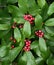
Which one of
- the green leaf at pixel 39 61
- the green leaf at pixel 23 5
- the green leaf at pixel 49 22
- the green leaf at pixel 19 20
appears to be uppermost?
the green leaf at pixel 23 5

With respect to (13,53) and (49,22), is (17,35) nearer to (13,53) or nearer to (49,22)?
(13,53)

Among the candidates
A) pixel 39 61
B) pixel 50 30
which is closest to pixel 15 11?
pixel 50 30

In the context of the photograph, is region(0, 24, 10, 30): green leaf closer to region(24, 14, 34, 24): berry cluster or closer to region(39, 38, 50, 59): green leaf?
region(24, 14, 34, 24): berry cluster

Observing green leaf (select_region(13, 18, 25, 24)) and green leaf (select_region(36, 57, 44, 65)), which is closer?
green leaf (select_region(13, 18, 25, 24))

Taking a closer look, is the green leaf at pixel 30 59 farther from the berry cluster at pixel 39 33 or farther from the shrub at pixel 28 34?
the berry cluster at pixel 39 33

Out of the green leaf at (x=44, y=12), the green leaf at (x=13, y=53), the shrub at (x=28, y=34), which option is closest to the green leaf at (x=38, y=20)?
the shrub at (x=28, y=34)

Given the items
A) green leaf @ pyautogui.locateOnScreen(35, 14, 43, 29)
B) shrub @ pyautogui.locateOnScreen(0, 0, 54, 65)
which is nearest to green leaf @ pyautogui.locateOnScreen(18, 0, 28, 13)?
shrub @ pyautogui.locateOnScreen(0, 0, 54, 65)

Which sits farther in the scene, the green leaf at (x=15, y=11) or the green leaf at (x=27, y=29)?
the green leaf at (x=15, y=11)

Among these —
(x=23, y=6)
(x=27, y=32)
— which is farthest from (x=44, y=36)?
(x=23, y=6)

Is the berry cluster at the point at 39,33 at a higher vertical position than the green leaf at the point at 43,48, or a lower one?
higher

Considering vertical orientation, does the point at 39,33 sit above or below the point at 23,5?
below

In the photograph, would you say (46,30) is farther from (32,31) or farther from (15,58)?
(15,58)

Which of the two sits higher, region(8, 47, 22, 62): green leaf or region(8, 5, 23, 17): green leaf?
region(8, 5, 23, 17): green leaf
